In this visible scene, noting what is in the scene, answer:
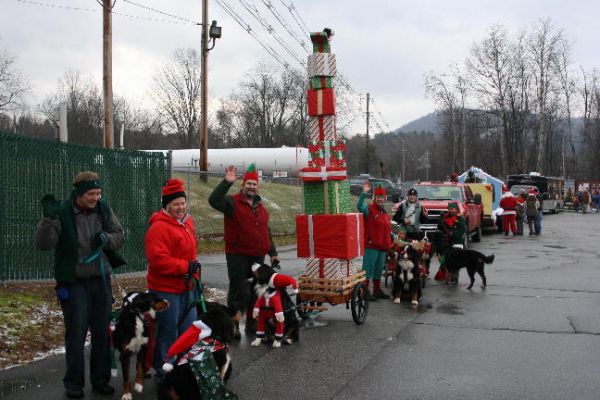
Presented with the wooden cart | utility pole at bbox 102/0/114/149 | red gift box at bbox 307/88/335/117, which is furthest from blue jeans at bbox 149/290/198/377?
utility pole at bbox 102/0/114/149

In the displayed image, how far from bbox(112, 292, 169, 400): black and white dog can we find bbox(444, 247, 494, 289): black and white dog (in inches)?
312

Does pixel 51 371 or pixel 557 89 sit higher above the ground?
pixel 557 89

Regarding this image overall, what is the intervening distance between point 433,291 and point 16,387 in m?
7.92

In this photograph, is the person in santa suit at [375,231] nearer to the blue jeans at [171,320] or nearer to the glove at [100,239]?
the blue jeans at [171,320]

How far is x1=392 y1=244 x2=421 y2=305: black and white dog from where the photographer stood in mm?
9969

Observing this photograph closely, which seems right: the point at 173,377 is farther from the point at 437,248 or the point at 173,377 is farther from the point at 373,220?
the point at 437,248

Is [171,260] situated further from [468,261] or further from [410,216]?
[468,261]

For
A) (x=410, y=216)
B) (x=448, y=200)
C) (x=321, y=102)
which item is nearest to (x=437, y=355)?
(x=321, y=102)

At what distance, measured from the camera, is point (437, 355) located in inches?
282

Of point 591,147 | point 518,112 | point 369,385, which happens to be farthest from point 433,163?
point 369,385

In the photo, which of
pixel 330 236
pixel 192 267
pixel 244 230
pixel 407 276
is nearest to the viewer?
pixel 192 267

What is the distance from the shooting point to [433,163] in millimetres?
109062

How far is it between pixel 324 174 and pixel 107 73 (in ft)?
34.1

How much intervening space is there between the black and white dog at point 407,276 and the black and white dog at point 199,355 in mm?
5137
